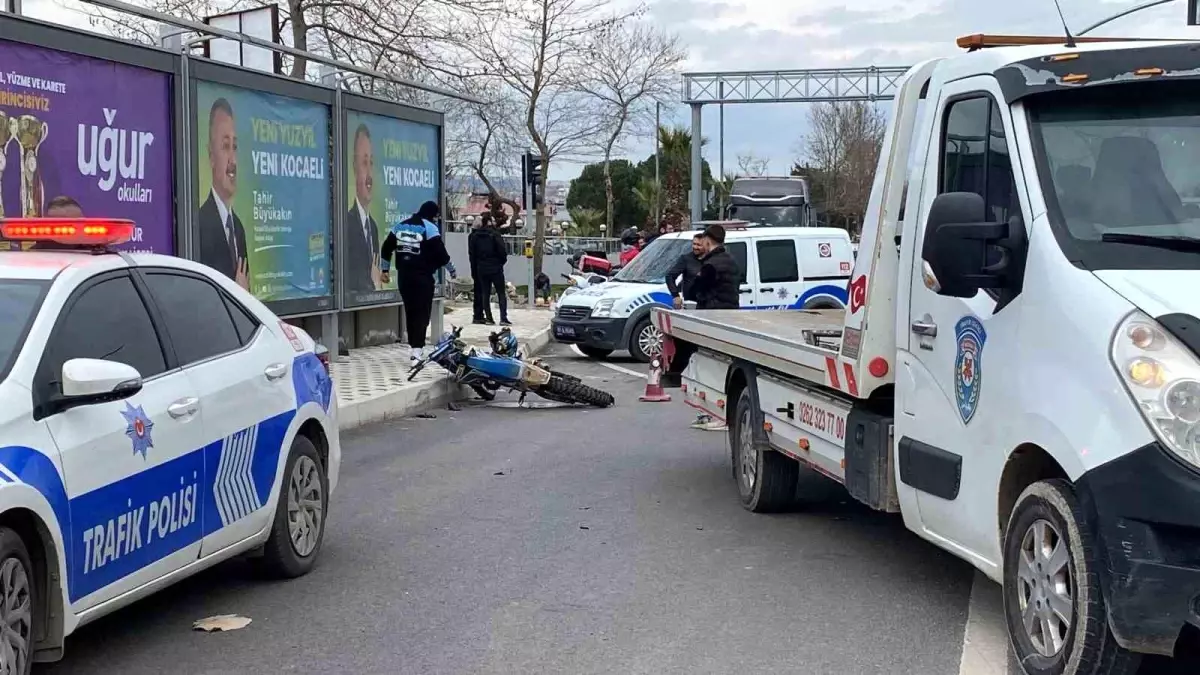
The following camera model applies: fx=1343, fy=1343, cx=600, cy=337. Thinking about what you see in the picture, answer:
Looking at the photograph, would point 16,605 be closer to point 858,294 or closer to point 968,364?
point 968,364

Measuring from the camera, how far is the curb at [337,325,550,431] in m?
12.2

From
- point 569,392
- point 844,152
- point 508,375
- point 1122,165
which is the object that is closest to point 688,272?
point 569,392

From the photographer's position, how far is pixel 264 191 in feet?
47.4

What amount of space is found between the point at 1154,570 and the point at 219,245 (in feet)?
36.4

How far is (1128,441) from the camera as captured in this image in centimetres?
405

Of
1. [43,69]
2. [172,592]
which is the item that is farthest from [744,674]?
[43,69]

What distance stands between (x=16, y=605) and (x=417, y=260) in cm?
1103

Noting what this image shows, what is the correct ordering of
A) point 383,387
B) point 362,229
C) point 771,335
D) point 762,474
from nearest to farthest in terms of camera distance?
point 771,335
point 762,474
point 383,387
point 362,229

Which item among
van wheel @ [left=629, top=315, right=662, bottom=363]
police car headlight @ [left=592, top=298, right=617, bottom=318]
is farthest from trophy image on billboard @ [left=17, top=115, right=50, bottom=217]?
van wheel @ [left=629, top=315, right=662, bottom=363]

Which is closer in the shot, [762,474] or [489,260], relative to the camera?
[762,474]

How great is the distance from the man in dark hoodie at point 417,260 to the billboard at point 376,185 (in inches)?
37.1

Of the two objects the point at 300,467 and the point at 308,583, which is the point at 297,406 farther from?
the point at 308,583

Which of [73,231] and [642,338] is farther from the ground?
[73,231]

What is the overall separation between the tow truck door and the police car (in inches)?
114
